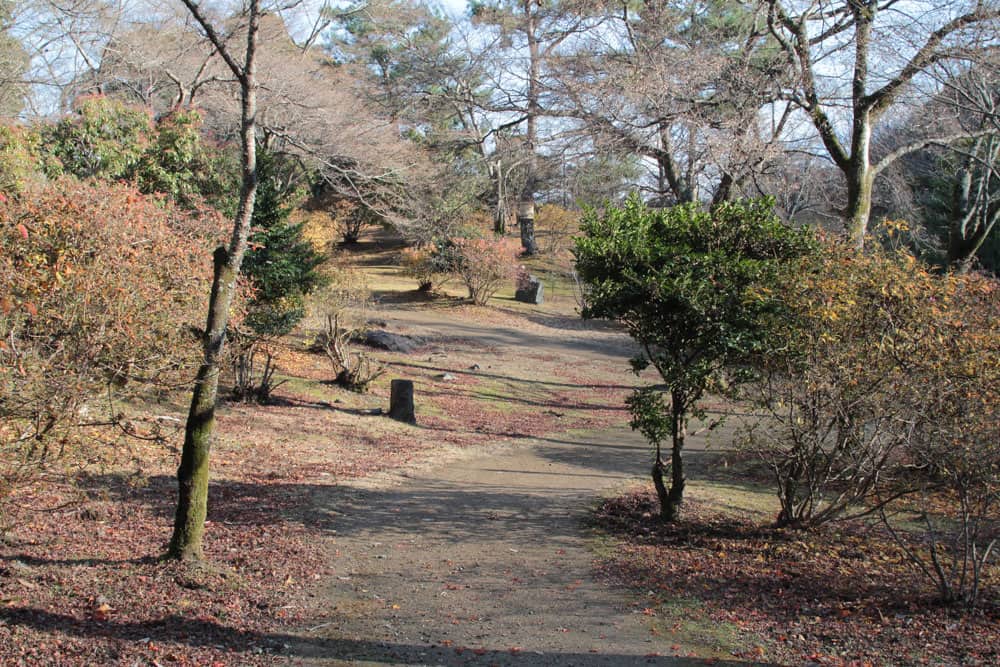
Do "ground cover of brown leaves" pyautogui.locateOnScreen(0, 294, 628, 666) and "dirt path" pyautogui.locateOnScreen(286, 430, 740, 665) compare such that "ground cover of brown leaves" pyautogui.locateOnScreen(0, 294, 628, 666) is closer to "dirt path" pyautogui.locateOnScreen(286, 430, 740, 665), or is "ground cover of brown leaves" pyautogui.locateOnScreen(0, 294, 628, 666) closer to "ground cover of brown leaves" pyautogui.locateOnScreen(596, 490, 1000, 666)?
"dirt path" pyautogui.locateOnScreen(286, 430, 740, 665)

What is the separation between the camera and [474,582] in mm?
6809

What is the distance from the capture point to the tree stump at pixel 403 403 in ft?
48.6

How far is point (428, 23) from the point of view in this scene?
3206 centimetres

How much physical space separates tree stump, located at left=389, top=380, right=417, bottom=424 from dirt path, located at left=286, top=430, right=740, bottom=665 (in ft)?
11.1

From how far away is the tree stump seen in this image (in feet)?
48.6

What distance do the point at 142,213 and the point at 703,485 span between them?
872 cm

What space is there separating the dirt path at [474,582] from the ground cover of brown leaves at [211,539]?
42 cm

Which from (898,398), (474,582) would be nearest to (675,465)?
(898,398)

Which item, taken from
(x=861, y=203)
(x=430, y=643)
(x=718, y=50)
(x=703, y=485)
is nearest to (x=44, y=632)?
(x=430, y=643)

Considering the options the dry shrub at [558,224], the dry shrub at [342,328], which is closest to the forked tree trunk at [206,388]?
the dry shrub at [342,328]

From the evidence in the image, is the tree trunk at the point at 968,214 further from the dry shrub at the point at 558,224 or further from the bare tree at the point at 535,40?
the dry shrub at the point at 558,224

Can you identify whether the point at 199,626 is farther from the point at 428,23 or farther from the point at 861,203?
the point at 428,23

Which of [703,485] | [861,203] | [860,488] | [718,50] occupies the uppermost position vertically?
[718,50]

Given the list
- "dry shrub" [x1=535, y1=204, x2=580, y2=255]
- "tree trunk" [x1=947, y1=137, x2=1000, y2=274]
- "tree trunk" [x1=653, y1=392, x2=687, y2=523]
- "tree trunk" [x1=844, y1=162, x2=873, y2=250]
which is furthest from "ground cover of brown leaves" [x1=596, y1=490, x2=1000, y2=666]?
"dry shrub" [x1=535, y1=204, x2=580, y2=255]
